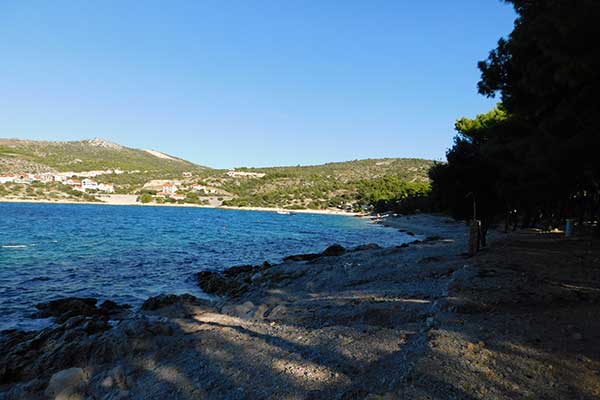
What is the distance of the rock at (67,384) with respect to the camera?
5.96 m

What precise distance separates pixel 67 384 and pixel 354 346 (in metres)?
4.42

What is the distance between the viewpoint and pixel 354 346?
6309 millimetres

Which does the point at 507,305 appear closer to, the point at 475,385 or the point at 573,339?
the point at 573,339

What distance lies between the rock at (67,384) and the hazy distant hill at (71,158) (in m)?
169

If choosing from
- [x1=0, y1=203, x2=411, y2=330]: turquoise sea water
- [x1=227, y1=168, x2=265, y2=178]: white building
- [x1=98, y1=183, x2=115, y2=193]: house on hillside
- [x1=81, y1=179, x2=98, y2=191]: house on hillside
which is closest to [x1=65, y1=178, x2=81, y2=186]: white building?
[x1=81, y1=179, x2=98, y2=191]: house on hillside

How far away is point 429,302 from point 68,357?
7.40 metres

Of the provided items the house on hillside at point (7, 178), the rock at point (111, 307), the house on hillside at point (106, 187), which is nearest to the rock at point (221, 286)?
the rock at point (111, 307)

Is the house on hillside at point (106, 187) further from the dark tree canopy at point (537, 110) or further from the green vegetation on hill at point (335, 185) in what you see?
the dark tree canopy at point (537, 110)

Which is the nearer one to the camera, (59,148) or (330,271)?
(330,271)

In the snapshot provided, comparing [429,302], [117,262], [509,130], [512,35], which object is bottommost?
[117,262]

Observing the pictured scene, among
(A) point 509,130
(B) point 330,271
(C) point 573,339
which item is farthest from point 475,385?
(A) point 509,130

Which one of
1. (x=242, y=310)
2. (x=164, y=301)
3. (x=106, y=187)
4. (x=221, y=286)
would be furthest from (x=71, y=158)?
(x=242, y=310)

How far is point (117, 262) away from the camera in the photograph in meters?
23.6

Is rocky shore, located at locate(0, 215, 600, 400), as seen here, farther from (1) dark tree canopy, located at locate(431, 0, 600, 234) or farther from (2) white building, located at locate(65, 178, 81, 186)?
(2) white building, located at locate(65, 178, 81, 186)
